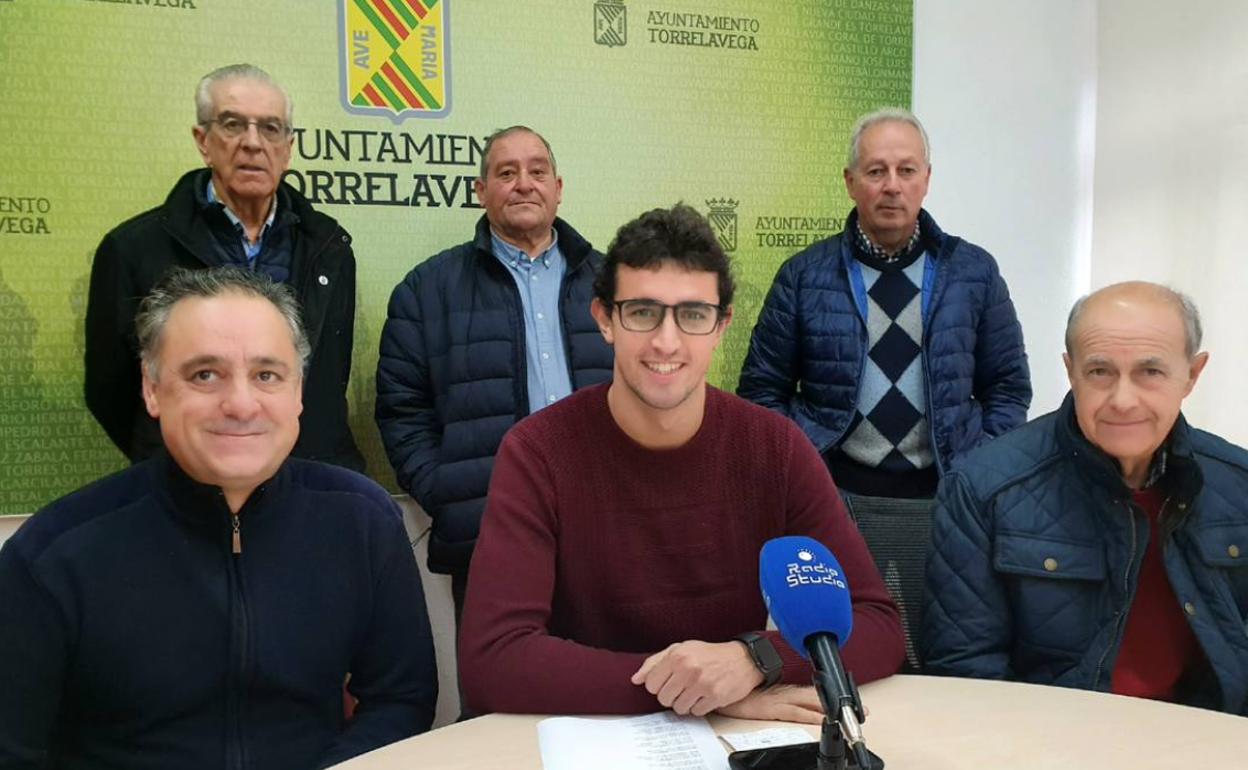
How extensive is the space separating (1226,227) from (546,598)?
296 cm

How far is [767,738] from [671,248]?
82cm

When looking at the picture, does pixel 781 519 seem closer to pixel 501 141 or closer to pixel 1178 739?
pixel 1178 739

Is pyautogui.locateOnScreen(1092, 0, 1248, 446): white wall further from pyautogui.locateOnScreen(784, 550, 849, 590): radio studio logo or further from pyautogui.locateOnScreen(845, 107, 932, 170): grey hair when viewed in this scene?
pyautogui.locateOnScreen(784, 550, 849, 590): radio studio logo

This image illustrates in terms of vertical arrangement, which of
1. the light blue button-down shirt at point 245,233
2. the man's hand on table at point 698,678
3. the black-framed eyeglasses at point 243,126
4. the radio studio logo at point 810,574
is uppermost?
the black-framed eyeglasses at point 243,126

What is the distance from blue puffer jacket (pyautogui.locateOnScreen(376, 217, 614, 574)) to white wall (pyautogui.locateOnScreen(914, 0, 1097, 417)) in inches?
71.4

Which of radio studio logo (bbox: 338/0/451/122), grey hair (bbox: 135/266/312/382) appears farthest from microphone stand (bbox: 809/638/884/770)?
radio studio logo (bbox: 338/0/451/122)

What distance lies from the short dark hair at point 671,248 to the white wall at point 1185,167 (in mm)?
2487

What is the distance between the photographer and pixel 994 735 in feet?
4.40

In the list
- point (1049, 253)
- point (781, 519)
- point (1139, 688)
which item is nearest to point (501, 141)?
point (781, 519)

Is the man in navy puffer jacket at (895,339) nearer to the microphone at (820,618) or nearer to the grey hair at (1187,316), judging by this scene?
the grey hair at (1187,316)

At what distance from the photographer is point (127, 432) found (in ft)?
8.20

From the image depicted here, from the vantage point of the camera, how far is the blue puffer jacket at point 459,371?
262 cm

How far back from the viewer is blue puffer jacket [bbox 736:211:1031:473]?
2.70 metres

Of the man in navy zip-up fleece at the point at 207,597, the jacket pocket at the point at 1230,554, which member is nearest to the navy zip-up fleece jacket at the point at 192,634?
the man in navy zip-up fleece at the point at 207,597
